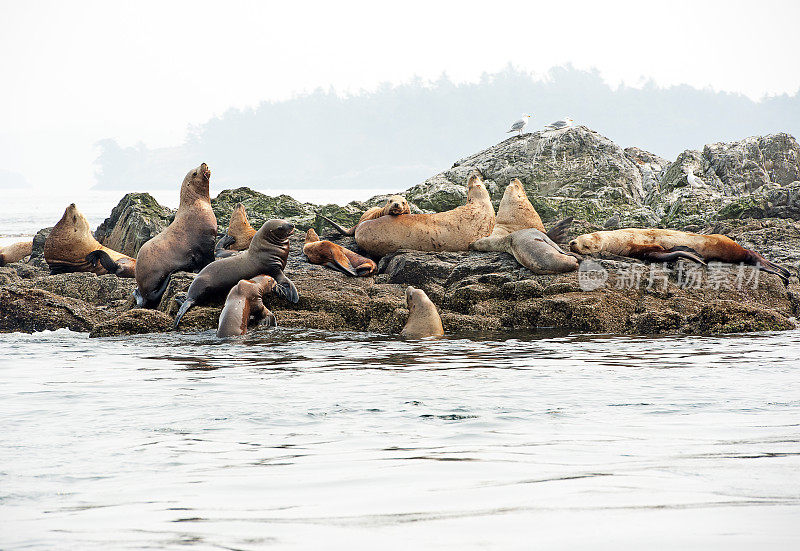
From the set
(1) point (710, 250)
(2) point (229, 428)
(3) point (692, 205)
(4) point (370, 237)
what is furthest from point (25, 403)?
(3) point (692, 205)

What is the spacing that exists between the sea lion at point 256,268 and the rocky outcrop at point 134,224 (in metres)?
5.82

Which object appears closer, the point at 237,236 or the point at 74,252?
the point at 237,236

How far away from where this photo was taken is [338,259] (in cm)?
1219

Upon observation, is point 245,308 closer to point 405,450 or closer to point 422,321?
point 422,321

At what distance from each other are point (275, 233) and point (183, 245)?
6.61ft

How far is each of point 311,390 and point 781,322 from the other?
6.46m

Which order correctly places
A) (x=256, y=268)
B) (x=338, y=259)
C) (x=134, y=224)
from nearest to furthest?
1. (x=256, y=268)
2. (x=338, y=259)
3. (x=134, y=224)

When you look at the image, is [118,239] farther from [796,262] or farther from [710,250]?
[796,262]

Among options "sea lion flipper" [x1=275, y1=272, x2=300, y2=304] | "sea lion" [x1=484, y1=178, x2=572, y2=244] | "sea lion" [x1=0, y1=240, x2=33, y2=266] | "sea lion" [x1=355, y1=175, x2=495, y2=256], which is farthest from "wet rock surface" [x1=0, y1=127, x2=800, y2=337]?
"sea lion" [x1=484, y1=178, x2=572, y2=244]

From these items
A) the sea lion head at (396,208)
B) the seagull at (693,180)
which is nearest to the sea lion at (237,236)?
the sea lion head at (396,208)

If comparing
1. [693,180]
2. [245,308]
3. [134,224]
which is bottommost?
[245,308]

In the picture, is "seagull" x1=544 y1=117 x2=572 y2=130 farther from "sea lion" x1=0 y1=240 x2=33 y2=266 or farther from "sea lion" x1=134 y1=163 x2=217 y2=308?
"sea lion" x1=0 y1=240 x2=33 y2=266

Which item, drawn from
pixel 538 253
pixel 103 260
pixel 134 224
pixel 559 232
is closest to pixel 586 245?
pixel 559 232

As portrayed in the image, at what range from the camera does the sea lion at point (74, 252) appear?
1420cm
